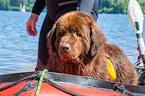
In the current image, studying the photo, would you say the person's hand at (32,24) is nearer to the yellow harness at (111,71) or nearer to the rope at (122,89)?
the yellow harness at (111,71)

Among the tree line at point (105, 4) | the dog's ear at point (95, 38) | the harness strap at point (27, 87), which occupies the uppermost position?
the tree line at point (105, 4)

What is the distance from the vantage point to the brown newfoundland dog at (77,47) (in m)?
2.87

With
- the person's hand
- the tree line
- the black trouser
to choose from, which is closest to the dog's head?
the black trouser

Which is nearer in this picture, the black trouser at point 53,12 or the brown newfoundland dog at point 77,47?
the brown newfoundland dog at point 77,47

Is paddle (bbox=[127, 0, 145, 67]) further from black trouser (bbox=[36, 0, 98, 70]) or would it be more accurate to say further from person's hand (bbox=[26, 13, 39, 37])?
person's hand (bbox=[26, 13, 39, 37])

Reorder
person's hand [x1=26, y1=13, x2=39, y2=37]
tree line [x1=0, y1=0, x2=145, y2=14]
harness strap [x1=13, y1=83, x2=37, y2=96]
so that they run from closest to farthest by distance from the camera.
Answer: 1. harness strap [x1=13, y1=83, x2=37, y2=96]
2. person's hand [x1=26, y1=13, x2=39, y2=37]
3. tree line [x1=0, y1=0, x2=145, y2=14]

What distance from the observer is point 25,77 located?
2.52 metres

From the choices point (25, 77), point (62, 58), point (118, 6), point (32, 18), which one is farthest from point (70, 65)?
point (118, 6)

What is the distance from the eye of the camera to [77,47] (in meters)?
2.88

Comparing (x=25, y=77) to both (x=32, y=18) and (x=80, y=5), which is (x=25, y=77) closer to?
(x=80, y=5)

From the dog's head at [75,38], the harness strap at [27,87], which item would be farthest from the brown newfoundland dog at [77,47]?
the harness strap at [27,87]

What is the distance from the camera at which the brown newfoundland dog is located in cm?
287

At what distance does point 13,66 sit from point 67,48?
6.82 m

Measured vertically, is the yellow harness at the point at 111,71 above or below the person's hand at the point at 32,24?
below
